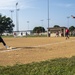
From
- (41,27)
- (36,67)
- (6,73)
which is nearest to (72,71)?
(36,67)

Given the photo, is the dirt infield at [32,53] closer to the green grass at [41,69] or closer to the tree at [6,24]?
the green grass at [41,69]

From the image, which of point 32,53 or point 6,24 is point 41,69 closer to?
point 32,53

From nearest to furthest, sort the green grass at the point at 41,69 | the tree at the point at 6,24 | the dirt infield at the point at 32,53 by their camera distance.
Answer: the green grass at the point at 41,69
the dirt infield at the point at 32,53
the tree at the point at 6,24

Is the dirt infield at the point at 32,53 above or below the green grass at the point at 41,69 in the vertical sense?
below

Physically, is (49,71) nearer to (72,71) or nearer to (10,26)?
(72,71)

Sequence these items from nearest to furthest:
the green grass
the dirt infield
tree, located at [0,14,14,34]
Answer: the green grass, the dirt infield, tree, located at [0,14,14,34]

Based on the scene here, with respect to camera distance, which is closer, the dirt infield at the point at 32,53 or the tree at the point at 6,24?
the dirt infield at the point at 32,53

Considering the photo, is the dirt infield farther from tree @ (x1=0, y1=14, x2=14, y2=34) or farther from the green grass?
tree @ (x1=0, y1=14, x2=14, y2=34)

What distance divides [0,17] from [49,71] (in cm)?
12611

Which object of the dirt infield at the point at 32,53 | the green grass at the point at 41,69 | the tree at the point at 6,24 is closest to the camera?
the green grass at the point at 41,69

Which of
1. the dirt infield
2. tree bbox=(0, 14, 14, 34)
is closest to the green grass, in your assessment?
the dirt infield

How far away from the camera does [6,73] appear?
9.60m

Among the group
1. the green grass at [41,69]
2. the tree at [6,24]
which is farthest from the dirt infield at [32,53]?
the tree at [6,24]

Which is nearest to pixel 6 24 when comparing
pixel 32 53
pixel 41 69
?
pixel 32 53
